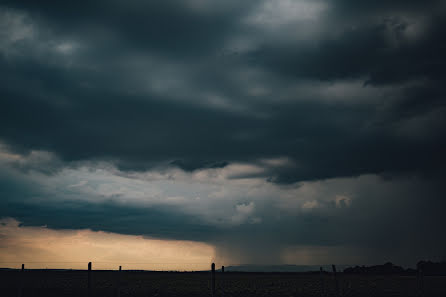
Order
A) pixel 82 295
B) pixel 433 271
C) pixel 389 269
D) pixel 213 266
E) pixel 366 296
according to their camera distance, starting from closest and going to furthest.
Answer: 1. pixel 213 266
2. pixel 82 295
3. pixel 366 296
4. pixel 433 271
5. pixel 389 269

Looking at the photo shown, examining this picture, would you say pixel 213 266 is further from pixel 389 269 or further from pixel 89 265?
pixel 389 269

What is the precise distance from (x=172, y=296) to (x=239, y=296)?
6.30m

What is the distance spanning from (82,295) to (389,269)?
154m

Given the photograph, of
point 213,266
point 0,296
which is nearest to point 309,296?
point 213,266

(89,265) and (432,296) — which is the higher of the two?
(89,265)

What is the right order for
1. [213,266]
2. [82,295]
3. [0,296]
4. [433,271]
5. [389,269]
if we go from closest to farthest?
1. [213,266]
2. [0,296]
3. [82,295]
4. [433,271]
5. [389,269]

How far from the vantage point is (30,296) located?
3456 cm

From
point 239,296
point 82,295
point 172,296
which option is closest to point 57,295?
point 82,295

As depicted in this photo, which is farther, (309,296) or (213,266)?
(309,296)

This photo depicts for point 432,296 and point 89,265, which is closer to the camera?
point 89,265

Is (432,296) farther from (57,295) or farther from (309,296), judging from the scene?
(57,295)

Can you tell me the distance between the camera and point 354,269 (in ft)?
544

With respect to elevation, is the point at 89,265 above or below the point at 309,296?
above

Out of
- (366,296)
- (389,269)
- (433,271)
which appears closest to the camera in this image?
(366,296)
